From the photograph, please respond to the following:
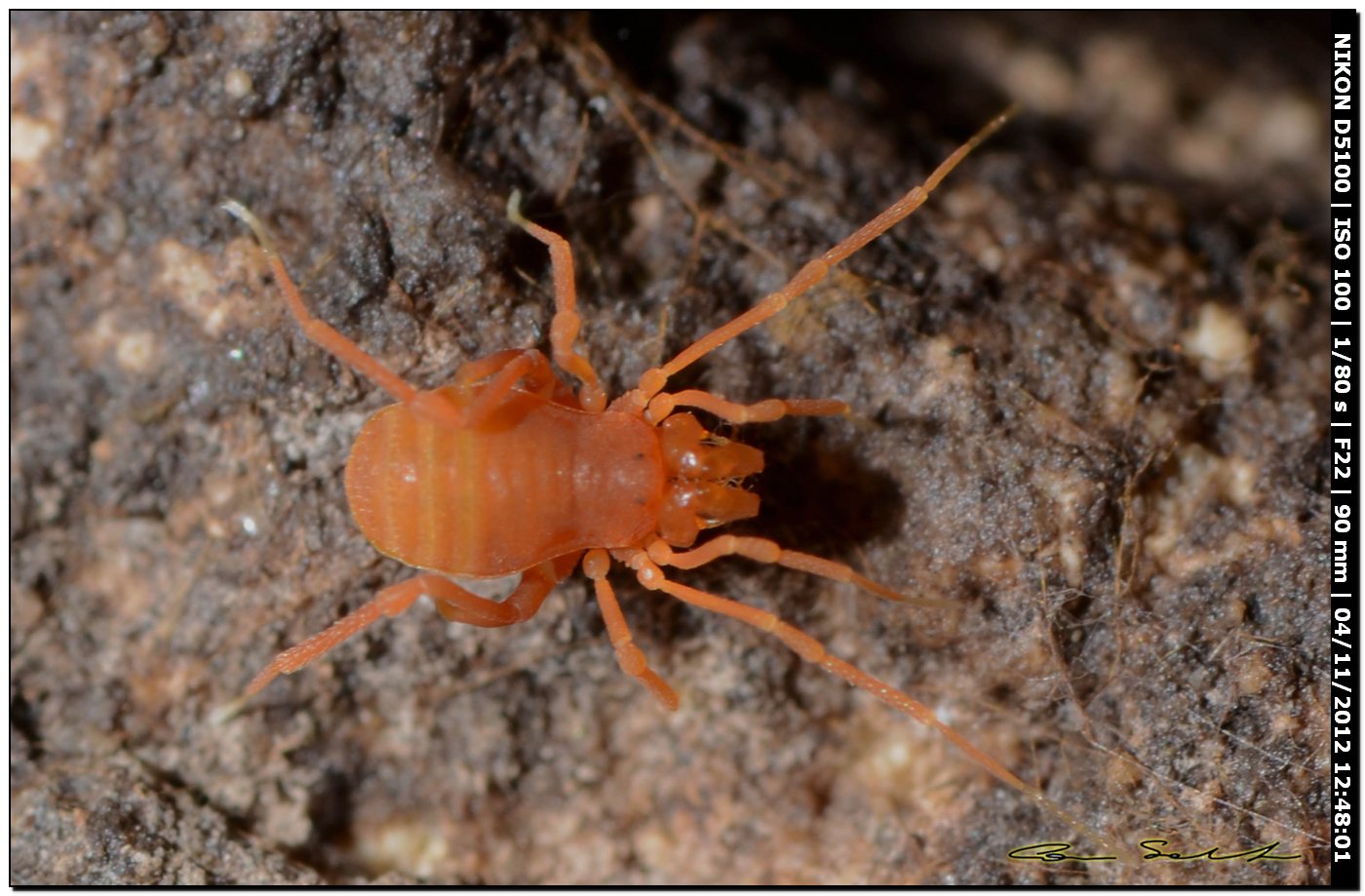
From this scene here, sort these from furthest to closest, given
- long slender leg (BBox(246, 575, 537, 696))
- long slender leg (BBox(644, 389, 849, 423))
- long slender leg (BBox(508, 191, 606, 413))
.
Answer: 1. long slender leg (BBox(508, 191, 606, 413))
2. long slender leg (BBox(644, 389, 849, 423))
3. long slender leg (BBox(246, 575, 537, 696))

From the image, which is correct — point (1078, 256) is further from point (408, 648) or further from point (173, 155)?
point (173, 155)

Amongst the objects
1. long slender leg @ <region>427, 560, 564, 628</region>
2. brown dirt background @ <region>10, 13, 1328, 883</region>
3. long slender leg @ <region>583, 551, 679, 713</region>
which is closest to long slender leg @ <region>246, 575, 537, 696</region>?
long slender leg @ <region>427, 560, 564, 628</region>

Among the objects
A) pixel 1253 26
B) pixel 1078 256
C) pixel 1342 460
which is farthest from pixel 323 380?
pixel 1253 26

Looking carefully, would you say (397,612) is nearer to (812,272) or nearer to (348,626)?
(348,626)

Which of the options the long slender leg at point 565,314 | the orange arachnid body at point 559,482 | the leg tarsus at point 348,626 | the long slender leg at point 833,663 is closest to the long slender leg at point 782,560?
the orange arachnid body at point 559,482

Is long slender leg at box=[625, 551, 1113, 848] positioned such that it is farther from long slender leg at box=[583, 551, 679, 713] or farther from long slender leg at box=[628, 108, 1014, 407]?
long slender leg at box=[628, 108, 1014, 407]
